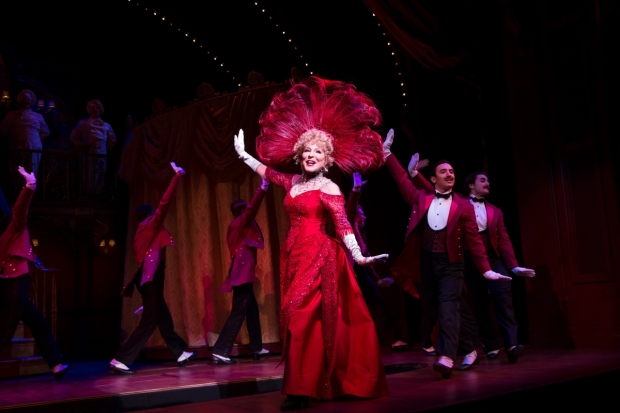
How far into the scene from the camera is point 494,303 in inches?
215

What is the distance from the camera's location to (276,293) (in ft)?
24.5

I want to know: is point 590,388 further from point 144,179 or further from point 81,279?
point 81,279

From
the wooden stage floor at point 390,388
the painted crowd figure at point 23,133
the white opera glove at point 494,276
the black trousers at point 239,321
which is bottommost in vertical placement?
the wooden stage floor at point 390,388

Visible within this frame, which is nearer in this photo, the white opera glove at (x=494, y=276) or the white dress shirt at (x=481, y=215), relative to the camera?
the white opera glove at (x=494, y=276)

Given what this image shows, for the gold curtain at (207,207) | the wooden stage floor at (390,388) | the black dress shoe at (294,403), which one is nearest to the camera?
the black dress shoe at (294,403)

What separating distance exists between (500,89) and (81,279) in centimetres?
680

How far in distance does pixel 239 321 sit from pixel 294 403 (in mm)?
2993

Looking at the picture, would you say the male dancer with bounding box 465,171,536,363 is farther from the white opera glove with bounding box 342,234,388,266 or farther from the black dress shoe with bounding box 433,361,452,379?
the white opera glove with bounding box 342,234,388,266

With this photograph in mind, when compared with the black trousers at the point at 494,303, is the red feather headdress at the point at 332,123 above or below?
above

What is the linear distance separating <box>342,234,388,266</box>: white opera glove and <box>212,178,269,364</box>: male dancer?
8.61 feet

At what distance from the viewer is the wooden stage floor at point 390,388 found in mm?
3408

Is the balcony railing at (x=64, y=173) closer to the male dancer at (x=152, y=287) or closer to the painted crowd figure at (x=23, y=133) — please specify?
the painted crowd figure at (x=23, y=133)

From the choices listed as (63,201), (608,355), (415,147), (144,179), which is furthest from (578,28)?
(63,201)

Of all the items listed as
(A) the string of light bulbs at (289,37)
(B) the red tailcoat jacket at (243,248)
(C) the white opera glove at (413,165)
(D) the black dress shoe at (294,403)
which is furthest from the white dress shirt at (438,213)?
(A) the string of light bulbs at (289,37)
